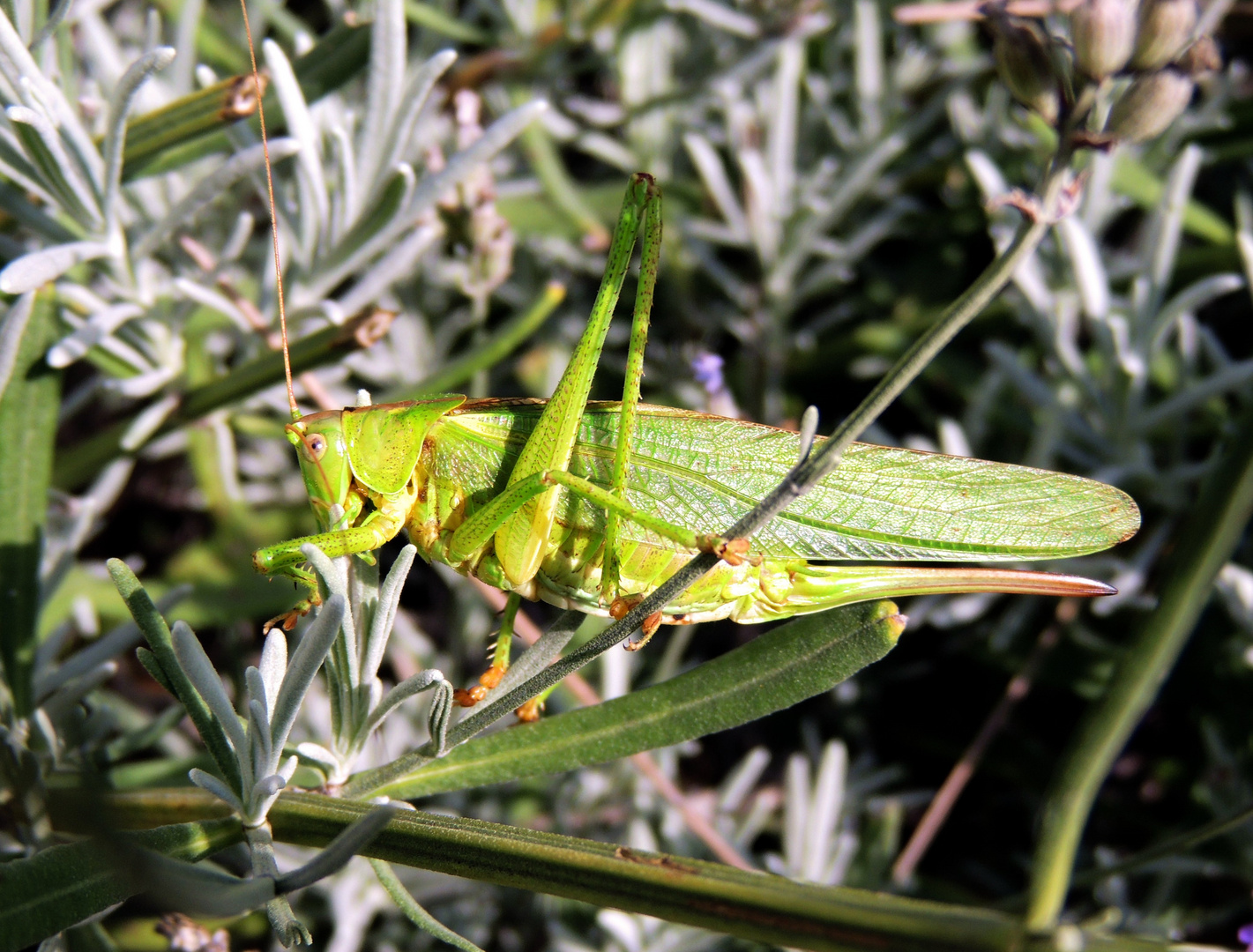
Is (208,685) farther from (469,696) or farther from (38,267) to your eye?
(38,267)

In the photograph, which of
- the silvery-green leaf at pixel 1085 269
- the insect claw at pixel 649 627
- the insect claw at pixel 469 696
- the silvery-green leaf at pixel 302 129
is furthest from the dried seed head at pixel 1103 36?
the silvery-green leaf at pixel 1085 269

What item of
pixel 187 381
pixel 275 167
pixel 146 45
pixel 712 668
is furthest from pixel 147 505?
pixel 712 668

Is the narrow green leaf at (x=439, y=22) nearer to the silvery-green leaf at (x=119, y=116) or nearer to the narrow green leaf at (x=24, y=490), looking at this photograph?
the silvery-green leaf at (x=119, y=116)

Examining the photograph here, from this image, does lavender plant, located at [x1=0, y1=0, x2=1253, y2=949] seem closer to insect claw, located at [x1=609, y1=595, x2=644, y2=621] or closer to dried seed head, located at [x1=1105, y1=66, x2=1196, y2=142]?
dried seed head, located at [x1=1105, y1=66, x2=1196, y2=142]

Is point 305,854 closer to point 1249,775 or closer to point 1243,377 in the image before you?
point 1249,775

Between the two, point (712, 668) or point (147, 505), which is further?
point (147, 505)

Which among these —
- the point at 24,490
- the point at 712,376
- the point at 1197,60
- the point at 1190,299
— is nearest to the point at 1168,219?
the point at 1190,299

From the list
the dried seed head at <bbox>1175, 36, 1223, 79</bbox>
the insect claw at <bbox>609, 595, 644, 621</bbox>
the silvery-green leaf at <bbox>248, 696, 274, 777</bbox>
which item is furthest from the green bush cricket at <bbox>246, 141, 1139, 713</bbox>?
the dried seed head at <bbox>1175, 36, 1223, 79</bbox>
